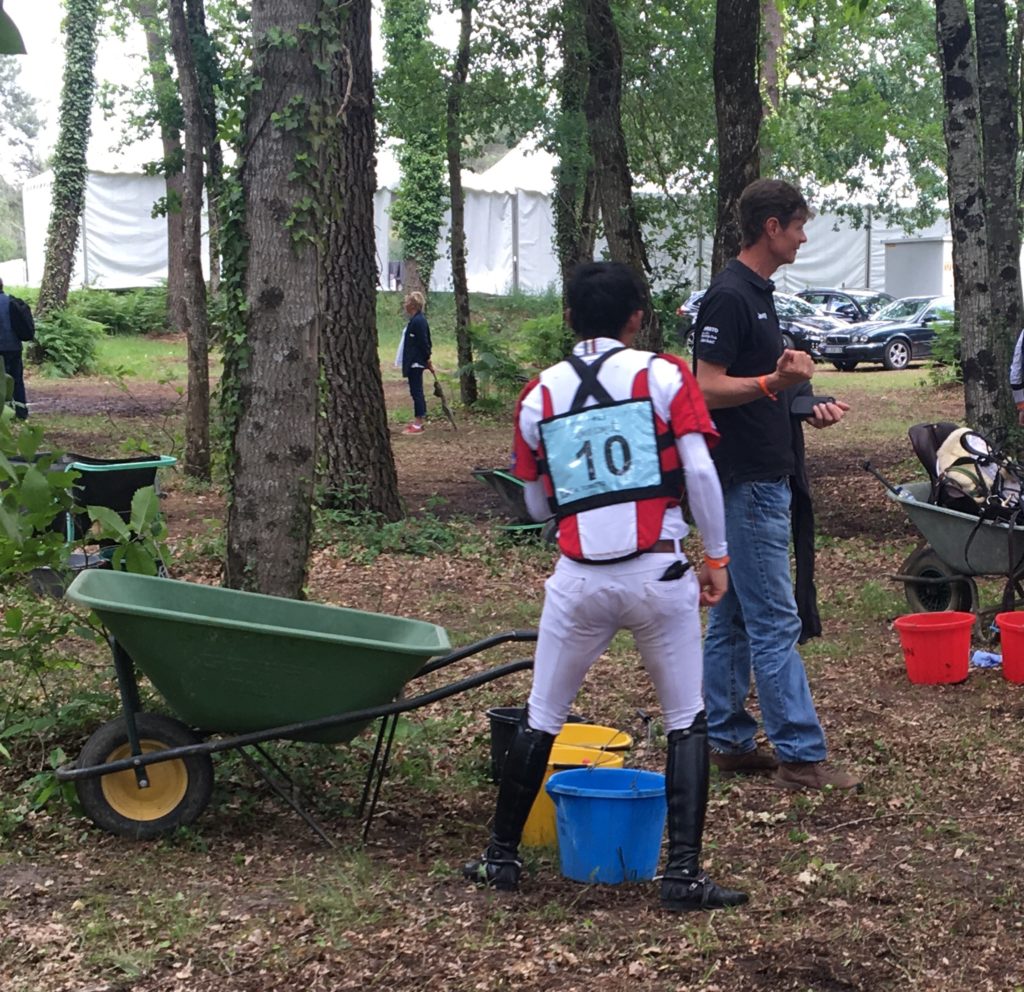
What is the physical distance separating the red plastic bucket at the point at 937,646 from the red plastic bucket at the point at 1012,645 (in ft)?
0.50

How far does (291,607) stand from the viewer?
4.84 metres

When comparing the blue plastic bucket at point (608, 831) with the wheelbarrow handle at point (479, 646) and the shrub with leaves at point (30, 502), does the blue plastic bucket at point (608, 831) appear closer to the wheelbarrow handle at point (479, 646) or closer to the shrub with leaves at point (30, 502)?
the wheelbarrow handle at point (479, 646)

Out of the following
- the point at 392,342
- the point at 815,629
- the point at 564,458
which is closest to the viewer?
the point at 564,458

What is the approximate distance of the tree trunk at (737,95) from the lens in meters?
10.3

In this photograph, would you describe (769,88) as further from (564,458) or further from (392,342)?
(564,458)

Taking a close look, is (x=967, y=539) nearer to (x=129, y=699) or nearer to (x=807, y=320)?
(x=129, y=699)

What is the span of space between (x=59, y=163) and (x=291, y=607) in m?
23.7

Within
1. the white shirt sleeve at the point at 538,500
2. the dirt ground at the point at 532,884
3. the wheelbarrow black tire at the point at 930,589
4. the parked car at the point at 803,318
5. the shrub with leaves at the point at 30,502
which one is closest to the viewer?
the dirt ground at the point at 532,884

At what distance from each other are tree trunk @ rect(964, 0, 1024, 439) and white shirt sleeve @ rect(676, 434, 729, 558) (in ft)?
23.2

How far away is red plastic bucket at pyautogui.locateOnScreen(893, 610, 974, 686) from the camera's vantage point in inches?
258

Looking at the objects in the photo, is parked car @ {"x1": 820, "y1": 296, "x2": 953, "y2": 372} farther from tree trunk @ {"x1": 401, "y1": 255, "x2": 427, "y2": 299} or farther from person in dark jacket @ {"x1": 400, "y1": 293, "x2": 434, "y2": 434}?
person in dark jacket @ {"x1": 400, "y1": 293, "x2": 434, "y2": 434}

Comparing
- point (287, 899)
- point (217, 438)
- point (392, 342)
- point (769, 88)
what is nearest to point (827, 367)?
point (769, 88)

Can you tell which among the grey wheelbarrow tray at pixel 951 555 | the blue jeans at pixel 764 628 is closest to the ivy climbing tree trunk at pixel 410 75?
the grey wheelbarrow tray at pixel 951 555

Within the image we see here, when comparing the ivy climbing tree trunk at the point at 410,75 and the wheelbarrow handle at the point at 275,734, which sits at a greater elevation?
the ivy climbing tree trunk at the point at 410,75
